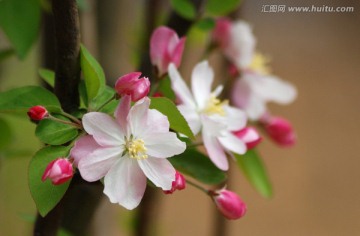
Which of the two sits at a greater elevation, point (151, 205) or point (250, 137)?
point (250, 137)

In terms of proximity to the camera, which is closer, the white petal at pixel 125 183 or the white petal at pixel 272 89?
the white petal at pixel 125 183

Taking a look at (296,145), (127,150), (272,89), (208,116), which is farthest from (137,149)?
(296,145)

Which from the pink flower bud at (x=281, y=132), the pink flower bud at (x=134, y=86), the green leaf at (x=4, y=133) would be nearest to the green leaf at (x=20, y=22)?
the green leaf at (x=4, y=133)

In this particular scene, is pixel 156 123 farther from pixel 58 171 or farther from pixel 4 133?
pixel 4 133

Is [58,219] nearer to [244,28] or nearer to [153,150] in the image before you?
[153,150]

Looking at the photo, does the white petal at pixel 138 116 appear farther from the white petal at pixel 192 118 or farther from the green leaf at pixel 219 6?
the green leaf at pixel 219 6

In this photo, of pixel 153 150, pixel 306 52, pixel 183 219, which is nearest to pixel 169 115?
pixel 153 150

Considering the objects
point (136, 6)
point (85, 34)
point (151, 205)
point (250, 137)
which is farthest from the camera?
point (136, 6)
